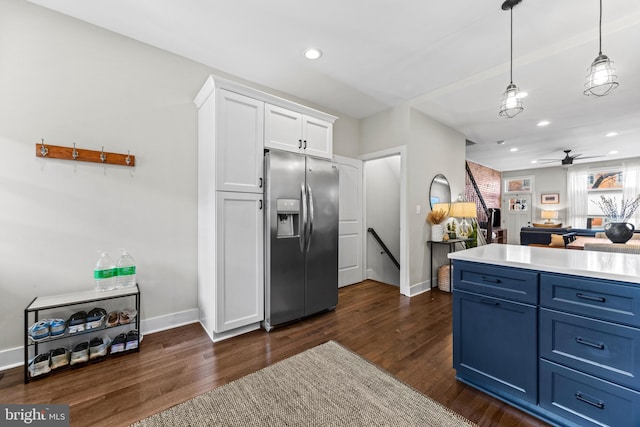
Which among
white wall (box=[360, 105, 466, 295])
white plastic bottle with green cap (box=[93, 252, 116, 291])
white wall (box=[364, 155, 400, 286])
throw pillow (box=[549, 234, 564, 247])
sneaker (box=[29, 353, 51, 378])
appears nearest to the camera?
sneaker (box=[29, 353, 51, 378])

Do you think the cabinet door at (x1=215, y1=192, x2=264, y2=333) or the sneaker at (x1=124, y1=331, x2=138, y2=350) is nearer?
the sneaker at (x1=124, y1=331, x2=138, y2=350)

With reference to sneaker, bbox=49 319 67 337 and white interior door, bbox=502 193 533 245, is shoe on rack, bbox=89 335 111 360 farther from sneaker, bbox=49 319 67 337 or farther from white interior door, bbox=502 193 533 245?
white interior door, bbox=502 193 533 245

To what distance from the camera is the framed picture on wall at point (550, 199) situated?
880 centimetres

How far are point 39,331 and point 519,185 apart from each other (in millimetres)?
12481

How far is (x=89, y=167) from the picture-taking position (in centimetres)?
222

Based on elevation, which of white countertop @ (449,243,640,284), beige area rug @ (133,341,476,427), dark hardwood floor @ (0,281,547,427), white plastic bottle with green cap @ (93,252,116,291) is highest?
white countertop @ (449,243,640,284)

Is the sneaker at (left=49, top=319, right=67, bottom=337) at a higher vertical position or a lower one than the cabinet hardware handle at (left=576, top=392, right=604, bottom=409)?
higher

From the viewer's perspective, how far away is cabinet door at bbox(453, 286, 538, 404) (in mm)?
1526

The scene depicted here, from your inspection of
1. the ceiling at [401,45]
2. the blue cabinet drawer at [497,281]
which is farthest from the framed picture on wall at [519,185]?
the blue cabinet drawer at [497,281]

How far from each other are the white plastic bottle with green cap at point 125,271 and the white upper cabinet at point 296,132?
1.69 m

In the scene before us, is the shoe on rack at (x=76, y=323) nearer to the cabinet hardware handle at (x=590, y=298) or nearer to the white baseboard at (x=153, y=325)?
the white baseboard at (x=153, y=325)

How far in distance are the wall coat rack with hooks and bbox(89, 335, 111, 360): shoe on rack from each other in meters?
1.54

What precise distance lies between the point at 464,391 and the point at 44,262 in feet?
11.0

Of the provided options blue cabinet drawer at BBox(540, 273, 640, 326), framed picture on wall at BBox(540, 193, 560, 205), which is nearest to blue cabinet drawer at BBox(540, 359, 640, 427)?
blue cabinet drawer at BBox(540, 273, 640, 326)
